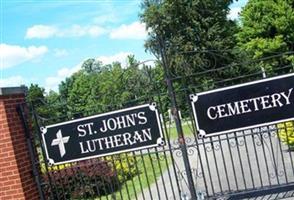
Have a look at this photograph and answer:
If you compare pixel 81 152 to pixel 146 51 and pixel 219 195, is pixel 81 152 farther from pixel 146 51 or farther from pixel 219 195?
pixel 146 51

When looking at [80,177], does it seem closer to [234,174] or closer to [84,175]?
[234,174]

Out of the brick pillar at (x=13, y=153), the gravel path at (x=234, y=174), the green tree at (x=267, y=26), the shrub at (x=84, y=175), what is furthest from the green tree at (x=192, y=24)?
the brick pillar at (x=13, y=153)

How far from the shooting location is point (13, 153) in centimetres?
723

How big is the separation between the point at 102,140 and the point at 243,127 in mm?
2086

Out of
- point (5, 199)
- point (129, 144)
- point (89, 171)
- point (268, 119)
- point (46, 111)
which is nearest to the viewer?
point (268, 119)

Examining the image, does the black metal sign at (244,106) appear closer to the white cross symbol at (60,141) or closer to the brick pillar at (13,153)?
the white cross symbol at (60,141)

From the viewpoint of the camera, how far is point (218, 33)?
4400 centimetres

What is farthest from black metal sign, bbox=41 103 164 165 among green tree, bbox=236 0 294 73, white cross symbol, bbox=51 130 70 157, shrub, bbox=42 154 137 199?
green tree, bbox=236 0 294 73

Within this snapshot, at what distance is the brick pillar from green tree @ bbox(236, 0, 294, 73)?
111ft

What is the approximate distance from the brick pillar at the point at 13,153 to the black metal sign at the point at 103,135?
447mm

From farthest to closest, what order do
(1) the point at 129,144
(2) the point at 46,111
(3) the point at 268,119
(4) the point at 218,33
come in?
(4) the point at 218,33
(2) the point at 46,111
(1) the point at 129,144
(3) the point at 268,119

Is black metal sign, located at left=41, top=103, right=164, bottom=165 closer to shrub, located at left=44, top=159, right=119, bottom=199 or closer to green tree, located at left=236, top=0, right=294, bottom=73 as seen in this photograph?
shrub, located at left=44, top=159, right=119, bottom=199

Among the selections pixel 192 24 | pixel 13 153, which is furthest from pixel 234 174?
pixel 192 24

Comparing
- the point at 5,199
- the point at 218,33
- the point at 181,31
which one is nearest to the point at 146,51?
the point at 181,31
